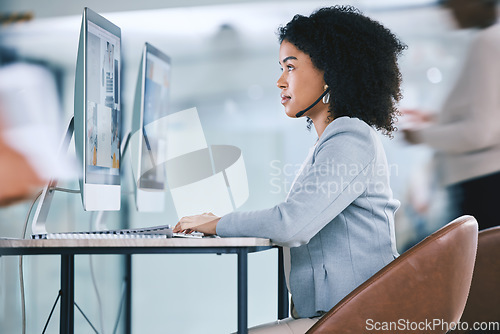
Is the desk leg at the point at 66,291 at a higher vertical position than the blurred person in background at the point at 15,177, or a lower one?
lower

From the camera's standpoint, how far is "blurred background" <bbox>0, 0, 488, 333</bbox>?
9.96 ft

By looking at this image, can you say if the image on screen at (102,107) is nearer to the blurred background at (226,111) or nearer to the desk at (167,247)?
the desk at (167,247)

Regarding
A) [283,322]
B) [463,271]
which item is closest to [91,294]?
[283,322]

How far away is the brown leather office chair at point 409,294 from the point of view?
102 cm

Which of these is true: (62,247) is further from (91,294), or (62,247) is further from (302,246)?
(91,294)

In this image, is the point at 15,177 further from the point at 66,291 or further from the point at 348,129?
the point at 348,129

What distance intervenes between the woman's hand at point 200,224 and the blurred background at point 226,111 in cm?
186

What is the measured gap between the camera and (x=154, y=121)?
2.01 meters

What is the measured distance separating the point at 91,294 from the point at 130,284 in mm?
233

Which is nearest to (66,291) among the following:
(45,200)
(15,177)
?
(45,200)

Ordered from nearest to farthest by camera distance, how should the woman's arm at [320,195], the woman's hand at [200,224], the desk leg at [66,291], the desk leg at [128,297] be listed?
the woman's arm at [320,195]
the woman's hand at [200,224]
the desk leg at [66,291]
the desk leg at [128,297]

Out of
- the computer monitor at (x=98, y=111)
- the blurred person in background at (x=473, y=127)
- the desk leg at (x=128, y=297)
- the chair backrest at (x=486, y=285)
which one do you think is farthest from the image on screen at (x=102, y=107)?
the blurred person in background at (x=473, y=127)

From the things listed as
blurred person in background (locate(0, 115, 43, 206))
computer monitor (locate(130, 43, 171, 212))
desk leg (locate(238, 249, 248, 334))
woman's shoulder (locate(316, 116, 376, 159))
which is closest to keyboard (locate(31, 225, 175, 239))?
desk leg (locate(238, 249, 248, 334))

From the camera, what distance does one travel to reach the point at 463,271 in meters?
1.05
